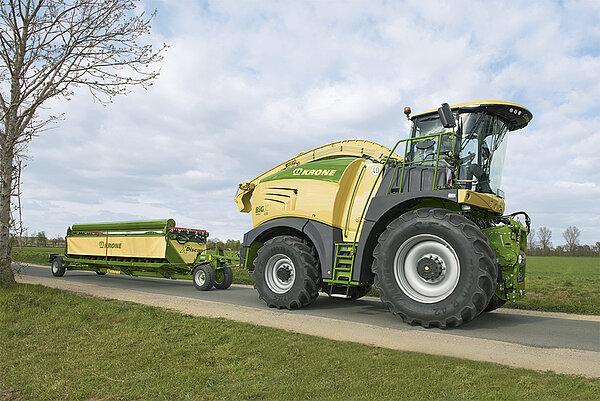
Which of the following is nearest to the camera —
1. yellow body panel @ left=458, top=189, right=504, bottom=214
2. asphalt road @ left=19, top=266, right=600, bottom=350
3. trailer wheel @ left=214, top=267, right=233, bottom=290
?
asphalt road @ left=19, top=266, right=600, bottom=350

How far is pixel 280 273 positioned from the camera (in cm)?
884

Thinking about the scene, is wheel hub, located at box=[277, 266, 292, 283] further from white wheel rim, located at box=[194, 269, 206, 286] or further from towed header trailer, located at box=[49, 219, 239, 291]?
white wheel rim, located at box=[194, 269, 206, 286]

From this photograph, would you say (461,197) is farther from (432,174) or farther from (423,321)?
(423,321)

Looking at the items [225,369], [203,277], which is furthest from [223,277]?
[225,369]

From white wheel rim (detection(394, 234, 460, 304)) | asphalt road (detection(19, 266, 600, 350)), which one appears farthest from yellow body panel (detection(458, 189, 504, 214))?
asphalt road (detection(19, 266, 600, 350))

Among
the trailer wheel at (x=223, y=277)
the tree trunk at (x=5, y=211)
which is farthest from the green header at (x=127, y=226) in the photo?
the tree trunk at (x=5, y=211)

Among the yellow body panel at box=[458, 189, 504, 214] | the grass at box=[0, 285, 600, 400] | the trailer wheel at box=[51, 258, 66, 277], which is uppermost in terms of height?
the yellow body panel at box=[458, 189, 504, 214]

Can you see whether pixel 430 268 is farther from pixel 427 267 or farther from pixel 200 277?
pixel 200 277

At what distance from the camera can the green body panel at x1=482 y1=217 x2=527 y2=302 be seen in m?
6.74

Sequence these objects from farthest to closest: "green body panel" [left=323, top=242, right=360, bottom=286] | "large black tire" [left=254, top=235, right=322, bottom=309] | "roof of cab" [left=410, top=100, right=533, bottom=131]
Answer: "large black tire" [left=254, top=235, right=322, bottom=309] < "green body panel" [left=323, top=242, right=360, bottom=286] < "roof of cab" [left=410, top=100, right=533, bottom=131]

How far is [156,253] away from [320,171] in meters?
6.93

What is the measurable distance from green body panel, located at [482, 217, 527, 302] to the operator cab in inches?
36.4

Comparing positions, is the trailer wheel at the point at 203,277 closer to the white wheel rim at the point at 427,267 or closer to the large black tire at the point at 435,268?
the large black tire at the point at 435,268

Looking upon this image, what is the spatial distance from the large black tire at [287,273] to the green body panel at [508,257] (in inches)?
131
